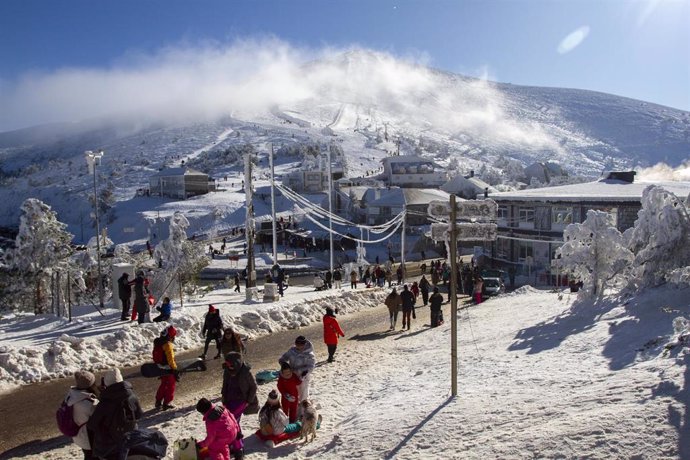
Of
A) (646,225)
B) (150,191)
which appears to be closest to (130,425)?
(646,225)

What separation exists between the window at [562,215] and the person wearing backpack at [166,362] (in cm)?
2606

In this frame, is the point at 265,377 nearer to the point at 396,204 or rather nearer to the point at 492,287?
the point at 492,287

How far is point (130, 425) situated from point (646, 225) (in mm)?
11736

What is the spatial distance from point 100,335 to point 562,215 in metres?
25.5

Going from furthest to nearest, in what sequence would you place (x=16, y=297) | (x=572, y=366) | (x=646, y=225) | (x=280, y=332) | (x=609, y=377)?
(x=16, y=297)
(x=280, y=332)
(x=646, y=225)
(x=572, y=366)
(x=609, y=377)

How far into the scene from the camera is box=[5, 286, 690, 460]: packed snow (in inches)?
213

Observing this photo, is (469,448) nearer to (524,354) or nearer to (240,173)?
(524,354)

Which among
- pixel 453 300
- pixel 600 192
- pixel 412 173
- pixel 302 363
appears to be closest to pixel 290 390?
pixel 302 363

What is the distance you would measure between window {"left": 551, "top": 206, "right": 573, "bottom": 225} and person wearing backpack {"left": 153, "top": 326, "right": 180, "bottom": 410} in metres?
26.1

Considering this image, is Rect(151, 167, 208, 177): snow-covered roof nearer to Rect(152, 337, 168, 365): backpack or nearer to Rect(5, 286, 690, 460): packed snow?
Rect(5, 286, 690, 460): packed snow

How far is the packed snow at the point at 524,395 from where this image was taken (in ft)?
17.7

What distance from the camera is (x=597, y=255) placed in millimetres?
13648

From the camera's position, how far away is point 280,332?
1625cm

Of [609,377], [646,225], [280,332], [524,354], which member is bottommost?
[280,332]
